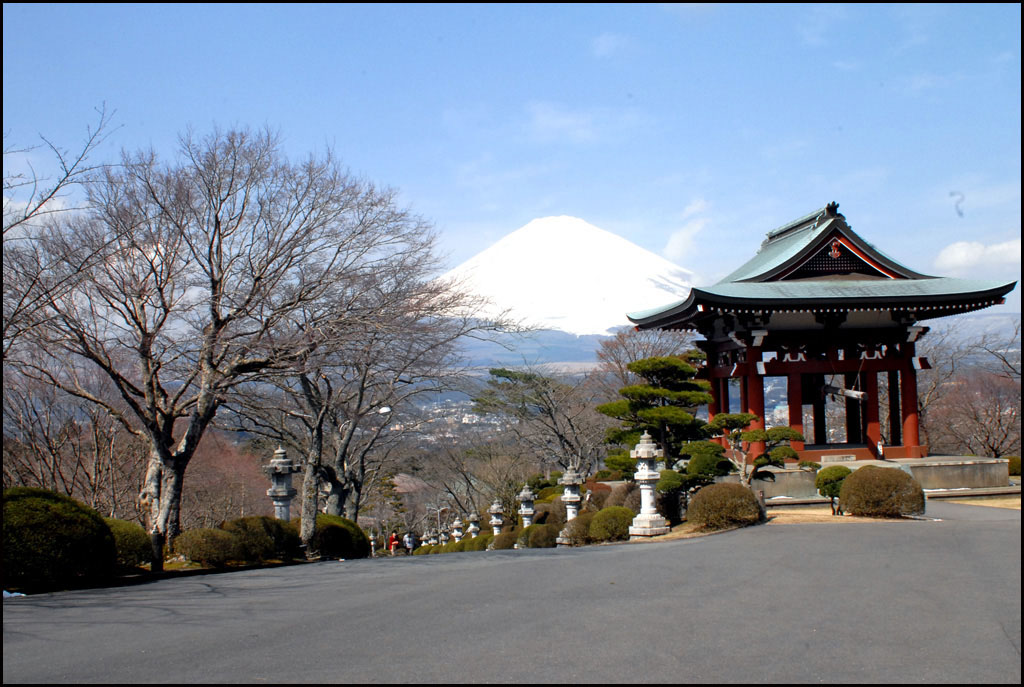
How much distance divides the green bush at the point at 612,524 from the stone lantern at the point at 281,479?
697 centimetres

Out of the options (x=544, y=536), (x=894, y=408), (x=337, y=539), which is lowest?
(x=544, y=536)

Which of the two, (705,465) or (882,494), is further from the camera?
(705,465)

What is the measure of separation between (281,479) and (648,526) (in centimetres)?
836

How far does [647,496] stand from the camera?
16.6 meters

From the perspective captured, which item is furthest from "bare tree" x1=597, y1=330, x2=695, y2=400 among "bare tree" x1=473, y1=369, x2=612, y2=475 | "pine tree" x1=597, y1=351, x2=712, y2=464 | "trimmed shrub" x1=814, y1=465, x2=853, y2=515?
"trimmed shrub" x1=814, y1=465, x2=853, y2=515

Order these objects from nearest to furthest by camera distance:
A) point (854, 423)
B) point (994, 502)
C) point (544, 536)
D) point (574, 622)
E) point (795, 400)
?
point (574, 622) < point (994, 502) < point (544, 536) < point (795, 400) < point (854, 423)

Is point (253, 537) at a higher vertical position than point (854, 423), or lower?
lower

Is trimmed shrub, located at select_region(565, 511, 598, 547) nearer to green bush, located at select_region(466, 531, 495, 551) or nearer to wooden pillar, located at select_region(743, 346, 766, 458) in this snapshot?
wooden pillar, located at select_region(743, 346, 766, 458)

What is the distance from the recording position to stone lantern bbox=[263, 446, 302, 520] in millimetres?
18016

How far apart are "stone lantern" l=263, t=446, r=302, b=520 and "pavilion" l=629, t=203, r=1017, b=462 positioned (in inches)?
430

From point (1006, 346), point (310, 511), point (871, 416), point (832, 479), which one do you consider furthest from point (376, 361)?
point (1006, 346)

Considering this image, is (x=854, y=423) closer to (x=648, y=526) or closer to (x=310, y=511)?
(x=648, y=526)

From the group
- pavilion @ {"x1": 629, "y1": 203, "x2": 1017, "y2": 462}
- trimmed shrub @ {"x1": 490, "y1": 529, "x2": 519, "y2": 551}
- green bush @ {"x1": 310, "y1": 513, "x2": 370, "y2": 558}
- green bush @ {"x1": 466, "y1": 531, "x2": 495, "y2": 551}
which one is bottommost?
green bush @ {"x1": 466, "y1": 531, "x2": 495, "y2": 551}

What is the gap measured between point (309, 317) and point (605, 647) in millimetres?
9753
